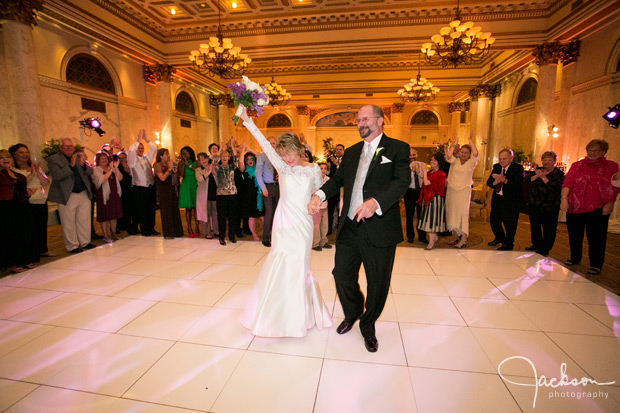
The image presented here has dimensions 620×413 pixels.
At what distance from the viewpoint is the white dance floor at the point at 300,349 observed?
5.91 ft

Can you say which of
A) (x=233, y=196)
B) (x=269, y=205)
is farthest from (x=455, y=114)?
(x=233, y=196)

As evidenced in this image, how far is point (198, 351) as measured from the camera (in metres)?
2.26

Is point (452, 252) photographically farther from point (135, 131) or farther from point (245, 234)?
point (135, 131)

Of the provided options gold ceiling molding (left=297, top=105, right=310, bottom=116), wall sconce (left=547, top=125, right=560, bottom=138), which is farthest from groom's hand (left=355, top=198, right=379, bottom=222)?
gold ceiling molding (left=297, top=105, right=310, bottom=116)

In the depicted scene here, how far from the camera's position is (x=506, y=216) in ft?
16.4

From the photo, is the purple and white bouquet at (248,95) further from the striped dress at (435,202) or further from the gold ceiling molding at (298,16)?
the gold ceiling molding at (298,16)

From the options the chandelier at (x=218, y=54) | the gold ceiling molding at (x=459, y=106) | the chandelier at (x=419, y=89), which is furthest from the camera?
the gold ceiling molding at (x=459, y=106)

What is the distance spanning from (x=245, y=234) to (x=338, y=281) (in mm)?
4240

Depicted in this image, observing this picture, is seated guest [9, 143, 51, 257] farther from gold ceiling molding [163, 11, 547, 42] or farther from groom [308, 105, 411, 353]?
gold ceiling molding [163, 11, 547, 42]

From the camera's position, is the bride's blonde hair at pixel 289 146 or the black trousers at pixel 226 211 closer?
the bride's blonde hair at pixel 289 146

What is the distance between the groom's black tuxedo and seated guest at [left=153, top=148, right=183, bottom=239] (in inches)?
172

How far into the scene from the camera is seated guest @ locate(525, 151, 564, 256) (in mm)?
4531

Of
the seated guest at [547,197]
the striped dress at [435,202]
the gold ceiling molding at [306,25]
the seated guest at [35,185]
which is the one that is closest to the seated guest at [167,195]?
the seated guest at [35,185]

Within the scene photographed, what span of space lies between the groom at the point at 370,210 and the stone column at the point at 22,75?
843cm
